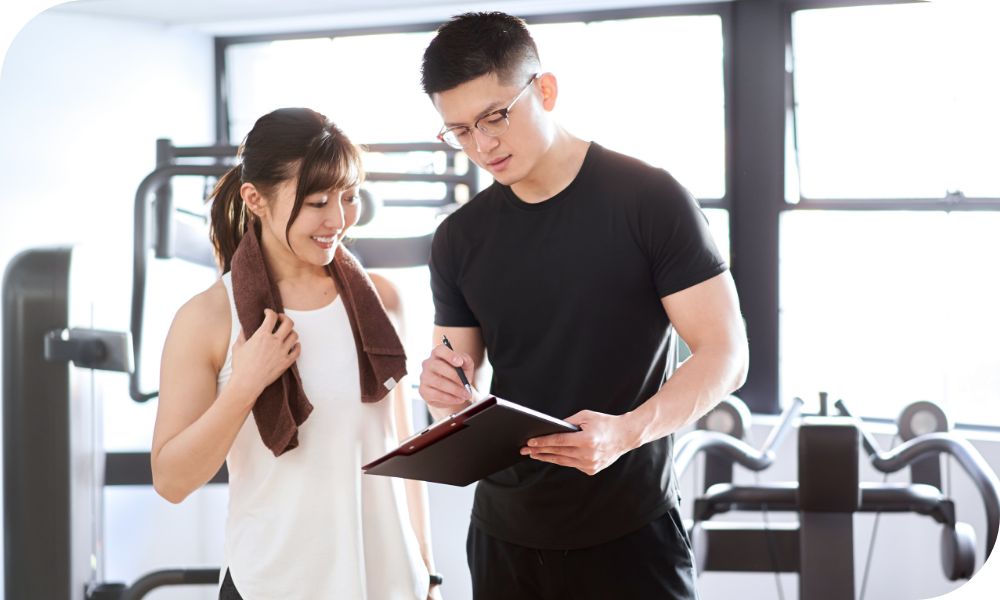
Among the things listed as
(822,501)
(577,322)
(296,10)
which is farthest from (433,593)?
(296,10)

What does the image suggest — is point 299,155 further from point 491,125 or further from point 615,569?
point 615,569

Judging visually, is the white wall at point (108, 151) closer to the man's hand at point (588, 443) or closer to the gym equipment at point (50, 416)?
the gym equipment at point (50, 416)

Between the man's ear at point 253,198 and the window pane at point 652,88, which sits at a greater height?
the window pane at point 652,88

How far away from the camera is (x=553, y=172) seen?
1.58 m

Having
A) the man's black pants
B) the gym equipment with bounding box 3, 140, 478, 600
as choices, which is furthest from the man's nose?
the gym equipment with bounding box 3, 140, 478, 600

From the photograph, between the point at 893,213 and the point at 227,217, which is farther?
the point at 893,213

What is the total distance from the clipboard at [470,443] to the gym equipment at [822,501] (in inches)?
39.5

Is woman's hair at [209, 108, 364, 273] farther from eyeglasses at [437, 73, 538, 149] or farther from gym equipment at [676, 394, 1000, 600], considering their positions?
gym equipment at [676, 394, 1000, 600]

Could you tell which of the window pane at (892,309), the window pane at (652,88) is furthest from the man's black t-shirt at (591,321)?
the window pane at (652,88)

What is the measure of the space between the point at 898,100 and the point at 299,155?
3.07 metres

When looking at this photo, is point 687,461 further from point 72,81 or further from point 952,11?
point 72,81

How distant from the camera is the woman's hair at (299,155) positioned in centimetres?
147

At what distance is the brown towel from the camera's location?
142 centimetres

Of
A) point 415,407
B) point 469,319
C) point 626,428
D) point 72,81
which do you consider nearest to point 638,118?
point 415,407
